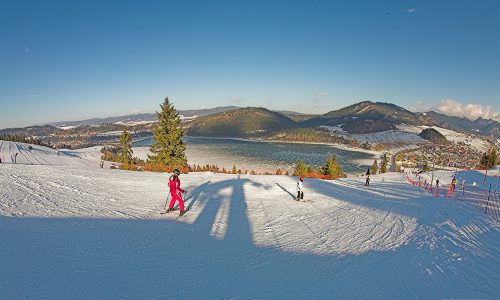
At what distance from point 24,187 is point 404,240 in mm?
16498

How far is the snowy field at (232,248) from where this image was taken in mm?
6520

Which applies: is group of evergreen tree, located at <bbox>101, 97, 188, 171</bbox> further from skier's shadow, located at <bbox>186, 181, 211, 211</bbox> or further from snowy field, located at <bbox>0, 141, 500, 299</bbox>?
snowy field, located at <bbox>0, 141, 500, 299</bbox>

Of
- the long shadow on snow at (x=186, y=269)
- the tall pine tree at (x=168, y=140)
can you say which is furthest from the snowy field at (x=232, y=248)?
the tall pine tree at (x=168, y=140)

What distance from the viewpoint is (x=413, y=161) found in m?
152

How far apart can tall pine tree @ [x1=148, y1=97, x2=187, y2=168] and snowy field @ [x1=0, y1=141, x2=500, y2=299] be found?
28.8m

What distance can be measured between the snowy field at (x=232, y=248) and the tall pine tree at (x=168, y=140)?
28.8 meters

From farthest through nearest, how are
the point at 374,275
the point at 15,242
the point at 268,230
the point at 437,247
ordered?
the point at 268,230, the point at 437,247, the point at 15,242, the point at 374,275

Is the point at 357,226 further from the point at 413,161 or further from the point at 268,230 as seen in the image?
the point at 413,161

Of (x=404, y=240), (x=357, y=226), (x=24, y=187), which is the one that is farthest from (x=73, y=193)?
(x=404, y=240)

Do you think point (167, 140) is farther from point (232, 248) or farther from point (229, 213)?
point (232, 248)

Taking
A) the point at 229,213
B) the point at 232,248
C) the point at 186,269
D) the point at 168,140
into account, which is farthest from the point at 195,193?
the point at 168,140

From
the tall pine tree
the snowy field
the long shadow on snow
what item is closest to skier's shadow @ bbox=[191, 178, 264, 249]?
the snowy field

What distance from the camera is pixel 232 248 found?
9.27 meters

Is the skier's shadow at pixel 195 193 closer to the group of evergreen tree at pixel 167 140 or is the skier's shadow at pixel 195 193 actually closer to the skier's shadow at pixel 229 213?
the skier's shadow at pixel 229 213
